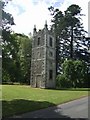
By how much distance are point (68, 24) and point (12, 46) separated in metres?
41.8

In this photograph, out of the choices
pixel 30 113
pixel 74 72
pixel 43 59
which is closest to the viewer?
pixel 30 113

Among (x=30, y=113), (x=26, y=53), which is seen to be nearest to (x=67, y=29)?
(x=26, y=53)

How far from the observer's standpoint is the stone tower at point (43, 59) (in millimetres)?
53369

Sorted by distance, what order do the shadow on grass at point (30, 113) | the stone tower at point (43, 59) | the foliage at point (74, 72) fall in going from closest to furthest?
the shadow on grass at point (30, 113) < the foliage at point (74, 72) < the stone tower at point (43, 59)

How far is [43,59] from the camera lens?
2114 inches

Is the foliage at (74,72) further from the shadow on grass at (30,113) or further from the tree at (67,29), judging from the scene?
the shadow on grass at (30,113)

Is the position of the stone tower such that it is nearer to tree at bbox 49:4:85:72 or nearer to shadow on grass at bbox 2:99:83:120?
tree at bbox 49:4:85:72

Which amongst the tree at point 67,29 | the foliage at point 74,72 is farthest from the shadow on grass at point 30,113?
the tree at point 67,29

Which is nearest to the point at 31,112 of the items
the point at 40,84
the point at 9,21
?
the point at 9,21

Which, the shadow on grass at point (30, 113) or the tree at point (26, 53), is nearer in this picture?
the shadow on grass at point (30, 113)

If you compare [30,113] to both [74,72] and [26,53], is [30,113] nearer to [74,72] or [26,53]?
[74,72]

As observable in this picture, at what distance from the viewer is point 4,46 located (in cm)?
2472

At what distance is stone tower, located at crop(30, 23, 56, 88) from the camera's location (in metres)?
53.4

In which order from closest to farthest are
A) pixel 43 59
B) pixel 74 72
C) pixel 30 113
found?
pixel 30 113
pixel 74 72
pixel 43 59
